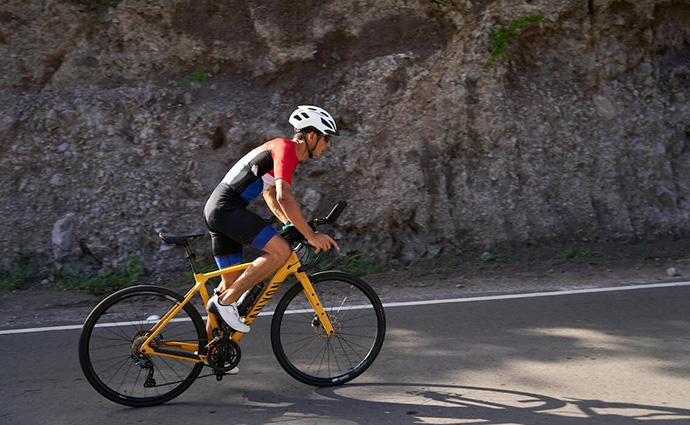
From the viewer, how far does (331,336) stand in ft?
17.6

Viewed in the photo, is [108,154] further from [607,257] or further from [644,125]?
[644,125]

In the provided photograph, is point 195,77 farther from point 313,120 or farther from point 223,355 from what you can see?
point 223,355

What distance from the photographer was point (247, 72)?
36.6 feet

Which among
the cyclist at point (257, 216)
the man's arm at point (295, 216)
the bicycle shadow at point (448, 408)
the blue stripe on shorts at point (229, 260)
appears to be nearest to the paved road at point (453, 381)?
the bicycle shadow at point (448, 408)

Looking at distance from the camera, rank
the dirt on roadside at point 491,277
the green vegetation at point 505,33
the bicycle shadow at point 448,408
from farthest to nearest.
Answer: the green vegetation at point 505,33
the dirt on roadside at point 491,277
the bicycle shadow at point 448,408

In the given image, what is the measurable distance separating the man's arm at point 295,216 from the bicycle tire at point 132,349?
3.21 ft

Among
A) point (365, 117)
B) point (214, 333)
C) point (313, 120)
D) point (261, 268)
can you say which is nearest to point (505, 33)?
point (365, 117)

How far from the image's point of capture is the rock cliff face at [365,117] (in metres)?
9.76

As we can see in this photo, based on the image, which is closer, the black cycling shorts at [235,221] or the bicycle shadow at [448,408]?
the bicycle shadow at [448,408]

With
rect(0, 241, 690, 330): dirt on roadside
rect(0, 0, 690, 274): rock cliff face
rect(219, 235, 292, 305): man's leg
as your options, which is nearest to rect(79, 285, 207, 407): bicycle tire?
rect(219, 235, 292, 305): man's leg

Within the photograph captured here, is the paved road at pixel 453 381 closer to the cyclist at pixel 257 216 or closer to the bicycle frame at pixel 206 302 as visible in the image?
the bicycle frame at pixel 206 302

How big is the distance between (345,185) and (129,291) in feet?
18.0

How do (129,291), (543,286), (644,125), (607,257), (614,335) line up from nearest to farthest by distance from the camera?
(129,291) → (614,335) → (543,286) → (607,257) → (644,125)

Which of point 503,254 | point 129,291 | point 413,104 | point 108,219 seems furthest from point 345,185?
point 129,291
